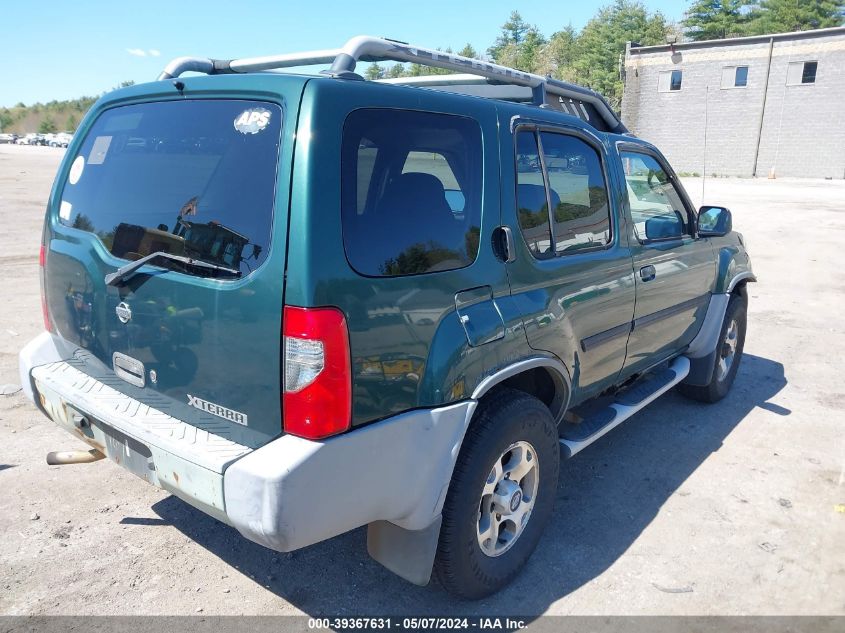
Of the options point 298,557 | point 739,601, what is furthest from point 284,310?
point 739,601

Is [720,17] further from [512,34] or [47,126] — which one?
[47,126]

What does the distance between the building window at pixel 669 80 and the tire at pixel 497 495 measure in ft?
156

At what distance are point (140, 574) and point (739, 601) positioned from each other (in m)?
2.65

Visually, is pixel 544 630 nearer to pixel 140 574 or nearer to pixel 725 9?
pixel 140 574

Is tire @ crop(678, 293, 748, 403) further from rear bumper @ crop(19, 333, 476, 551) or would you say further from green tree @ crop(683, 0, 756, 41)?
green tree @ crop(683, 0, 756, 41)

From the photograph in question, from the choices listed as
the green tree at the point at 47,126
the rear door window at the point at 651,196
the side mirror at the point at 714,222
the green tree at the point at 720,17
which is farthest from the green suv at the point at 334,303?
the green tree at the point at 47,126

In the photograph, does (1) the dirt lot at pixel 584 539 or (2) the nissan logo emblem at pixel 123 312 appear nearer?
(2) the nissan logo emblem at pixel 123 312

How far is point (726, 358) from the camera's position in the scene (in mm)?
5121

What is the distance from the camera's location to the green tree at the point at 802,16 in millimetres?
54938

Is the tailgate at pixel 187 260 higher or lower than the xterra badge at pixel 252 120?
lower

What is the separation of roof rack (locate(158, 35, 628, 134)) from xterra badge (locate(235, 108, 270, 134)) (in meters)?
0.30

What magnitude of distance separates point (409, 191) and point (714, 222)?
2.92m

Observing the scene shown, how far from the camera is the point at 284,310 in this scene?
205 cm

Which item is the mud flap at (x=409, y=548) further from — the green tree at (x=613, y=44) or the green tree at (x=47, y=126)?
the green tree at (x=47, y=126)
